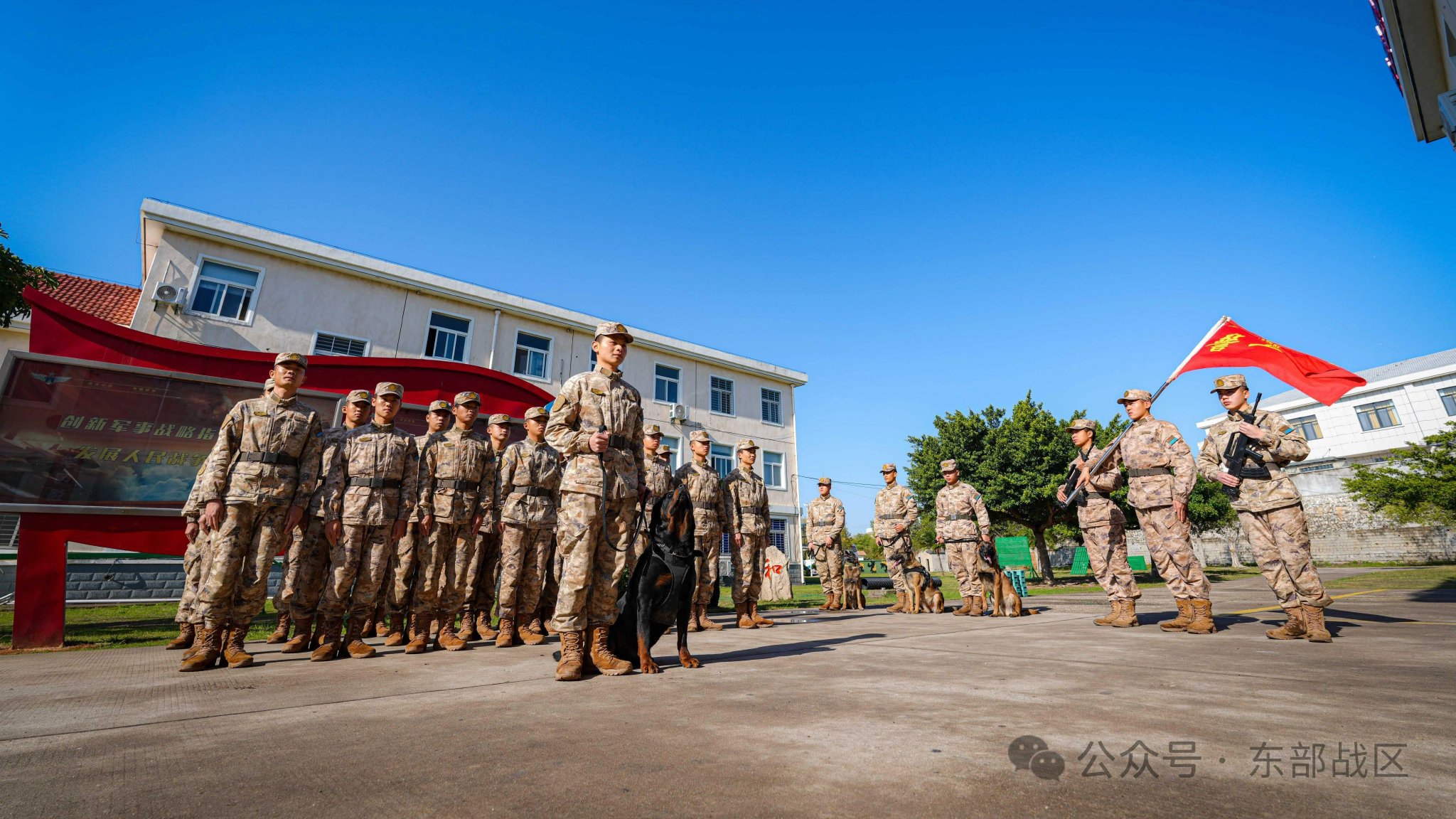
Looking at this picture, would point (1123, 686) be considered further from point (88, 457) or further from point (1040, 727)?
point (88, 457)

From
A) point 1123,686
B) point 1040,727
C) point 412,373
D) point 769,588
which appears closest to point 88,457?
point 412,373

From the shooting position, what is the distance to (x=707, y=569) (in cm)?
761

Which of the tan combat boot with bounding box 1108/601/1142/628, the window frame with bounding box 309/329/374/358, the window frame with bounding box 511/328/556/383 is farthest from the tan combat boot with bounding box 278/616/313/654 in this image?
the window frame with bounding box 511/328/556/383

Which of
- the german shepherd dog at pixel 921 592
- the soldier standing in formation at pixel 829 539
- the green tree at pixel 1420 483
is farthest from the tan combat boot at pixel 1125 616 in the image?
the green tree at pixel 1420 483

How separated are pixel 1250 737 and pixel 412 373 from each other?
10.1 m

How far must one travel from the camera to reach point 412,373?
30.4 ft

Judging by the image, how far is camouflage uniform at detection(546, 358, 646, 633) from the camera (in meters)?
3.92

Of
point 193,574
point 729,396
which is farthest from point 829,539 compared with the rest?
point 729,396

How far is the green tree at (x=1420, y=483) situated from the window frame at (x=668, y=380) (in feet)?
87.6

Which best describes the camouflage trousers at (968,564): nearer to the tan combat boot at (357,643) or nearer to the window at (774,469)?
the tan combat boot at (357,643)

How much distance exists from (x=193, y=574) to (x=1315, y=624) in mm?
9932

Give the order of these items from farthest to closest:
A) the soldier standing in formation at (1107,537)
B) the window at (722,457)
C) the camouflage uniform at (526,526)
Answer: the window at (722,457), the soldier standing in formation at (1107,537), the camouflage uniform at (526,526)

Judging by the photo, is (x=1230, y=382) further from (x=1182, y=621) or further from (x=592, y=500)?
(x=592, y=500)

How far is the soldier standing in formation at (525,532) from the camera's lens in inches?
235
